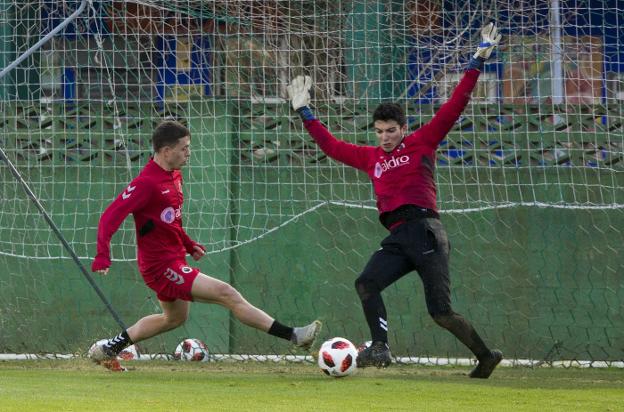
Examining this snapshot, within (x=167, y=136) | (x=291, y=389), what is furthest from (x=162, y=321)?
(x=291, y=389)

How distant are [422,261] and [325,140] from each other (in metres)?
1.26

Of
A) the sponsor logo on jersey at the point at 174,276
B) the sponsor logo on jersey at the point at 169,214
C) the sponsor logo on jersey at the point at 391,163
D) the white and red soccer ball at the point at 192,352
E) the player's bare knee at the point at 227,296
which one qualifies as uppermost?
the sponsor logo on jersey at the point at 391,163

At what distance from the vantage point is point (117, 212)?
8.95 meters

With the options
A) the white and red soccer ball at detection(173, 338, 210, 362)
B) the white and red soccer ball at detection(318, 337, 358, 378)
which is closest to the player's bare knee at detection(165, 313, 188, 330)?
the white and red soccer ball at detection(318, 337, 358, 378)

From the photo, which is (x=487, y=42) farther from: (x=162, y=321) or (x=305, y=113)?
(x=162, y=321)

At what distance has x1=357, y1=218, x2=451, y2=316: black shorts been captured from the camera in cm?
886

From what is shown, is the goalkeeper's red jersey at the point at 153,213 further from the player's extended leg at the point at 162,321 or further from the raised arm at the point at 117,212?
the player's extended leg at the point at 162,321

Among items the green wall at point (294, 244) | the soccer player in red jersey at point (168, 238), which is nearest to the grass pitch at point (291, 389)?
the soccer player in red jersey at point (168, 238)

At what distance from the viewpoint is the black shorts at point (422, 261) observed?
886 cm

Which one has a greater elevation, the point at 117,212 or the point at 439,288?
the point at 117,212

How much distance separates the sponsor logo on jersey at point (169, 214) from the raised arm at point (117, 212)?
0.59ft

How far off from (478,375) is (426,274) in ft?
2.98

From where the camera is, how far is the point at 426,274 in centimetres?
889

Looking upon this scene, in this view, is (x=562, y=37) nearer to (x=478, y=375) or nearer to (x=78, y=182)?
(x=478, y=375)
